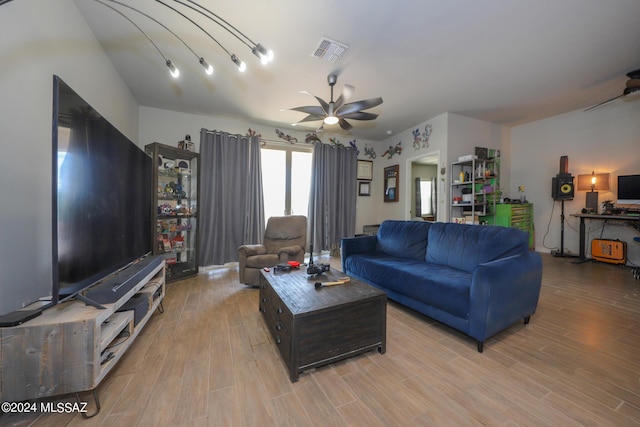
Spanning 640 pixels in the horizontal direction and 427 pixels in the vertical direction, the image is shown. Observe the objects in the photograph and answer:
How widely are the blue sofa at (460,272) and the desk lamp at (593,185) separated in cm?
376

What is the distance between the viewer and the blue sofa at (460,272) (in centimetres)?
170

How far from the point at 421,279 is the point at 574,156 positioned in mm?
4939

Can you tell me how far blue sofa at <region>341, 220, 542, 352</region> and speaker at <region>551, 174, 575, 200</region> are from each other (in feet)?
11.6

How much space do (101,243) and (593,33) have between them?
183 inches

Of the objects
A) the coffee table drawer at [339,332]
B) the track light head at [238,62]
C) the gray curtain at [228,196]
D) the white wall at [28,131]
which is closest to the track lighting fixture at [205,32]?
the track light head at [238,62]

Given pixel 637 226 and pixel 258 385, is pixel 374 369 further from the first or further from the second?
pixel 637 226

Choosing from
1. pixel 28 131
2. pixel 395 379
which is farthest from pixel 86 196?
pixel 395 379

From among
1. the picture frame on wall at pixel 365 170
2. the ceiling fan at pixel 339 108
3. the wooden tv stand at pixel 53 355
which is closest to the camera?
the wooden tv stand at pixel 53 355

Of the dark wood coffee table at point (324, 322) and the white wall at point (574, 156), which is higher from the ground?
the white wall at point (574, 156)

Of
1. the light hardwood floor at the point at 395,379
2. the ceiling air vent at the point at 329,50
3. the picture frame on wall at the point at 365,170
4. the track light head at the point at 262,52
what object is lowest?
the light hardwood floor at the point at 395,379

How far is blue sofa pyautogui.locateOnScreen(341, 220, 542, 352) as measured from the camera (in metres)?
1.70

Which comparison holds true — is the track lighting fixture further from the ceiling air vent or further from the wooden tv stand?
the wooden tv stand

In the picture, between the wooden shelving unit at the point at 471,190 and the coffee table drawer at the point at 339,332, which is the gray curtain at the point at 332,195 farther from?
the coffee table drawer at the point at 339,332

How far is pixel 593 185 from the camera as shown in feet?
13.7
